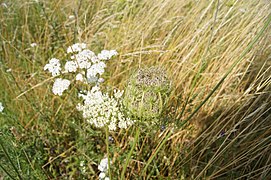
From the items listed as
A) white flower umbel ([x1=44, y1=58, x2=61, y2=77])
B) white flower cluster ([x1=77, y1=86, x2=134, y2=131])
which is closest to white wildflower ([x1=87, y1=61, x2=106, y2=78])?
white flower umbel ([x1=44, y1=58, x2=61, y2=77])

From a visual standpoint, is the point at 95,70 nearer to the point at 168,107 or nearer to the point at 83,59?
the point at 83,59

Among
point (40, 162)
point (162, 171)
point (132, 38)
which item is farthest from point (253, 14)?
point (40, 162)

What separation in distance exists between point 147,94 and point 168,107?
1.81 feet

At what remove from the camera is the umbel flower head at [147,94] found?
989 mm

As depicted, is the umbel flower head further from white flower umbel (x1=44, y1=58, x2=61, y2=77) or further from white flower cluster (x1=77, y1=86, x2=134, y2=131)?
white flower umbel (x1=44, y1=58, x2=61, y2=77)

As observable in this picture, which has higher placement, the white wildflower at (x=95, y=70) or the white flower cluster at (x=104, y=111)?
the white wildflower at (x=95, y=70)

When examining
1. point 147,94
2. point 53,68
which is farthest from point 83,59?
point 147,94

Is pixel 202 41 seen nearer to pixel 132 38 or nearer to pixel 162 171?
pixel 132 38

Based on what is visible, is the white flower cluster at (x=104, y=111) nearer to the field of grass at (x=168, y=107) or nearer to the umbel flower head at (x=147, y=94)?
the umbel flower head at (x=147, y=94)

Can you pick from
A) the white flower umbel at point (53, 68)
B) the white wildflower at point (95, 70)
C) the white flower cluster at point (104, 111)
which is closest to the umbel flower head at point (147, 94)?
the white flower cluster at point (104, 111)

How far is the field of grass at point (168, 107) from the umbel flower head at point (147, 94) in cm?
45

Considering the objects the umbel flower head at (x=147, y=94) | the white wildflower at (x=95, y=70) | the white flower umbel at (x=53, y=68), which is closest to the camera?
the umbel flower head at (x=147, y=94)

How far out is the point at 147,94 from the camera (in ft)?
3.29

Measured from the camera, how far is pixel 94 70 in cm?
170
